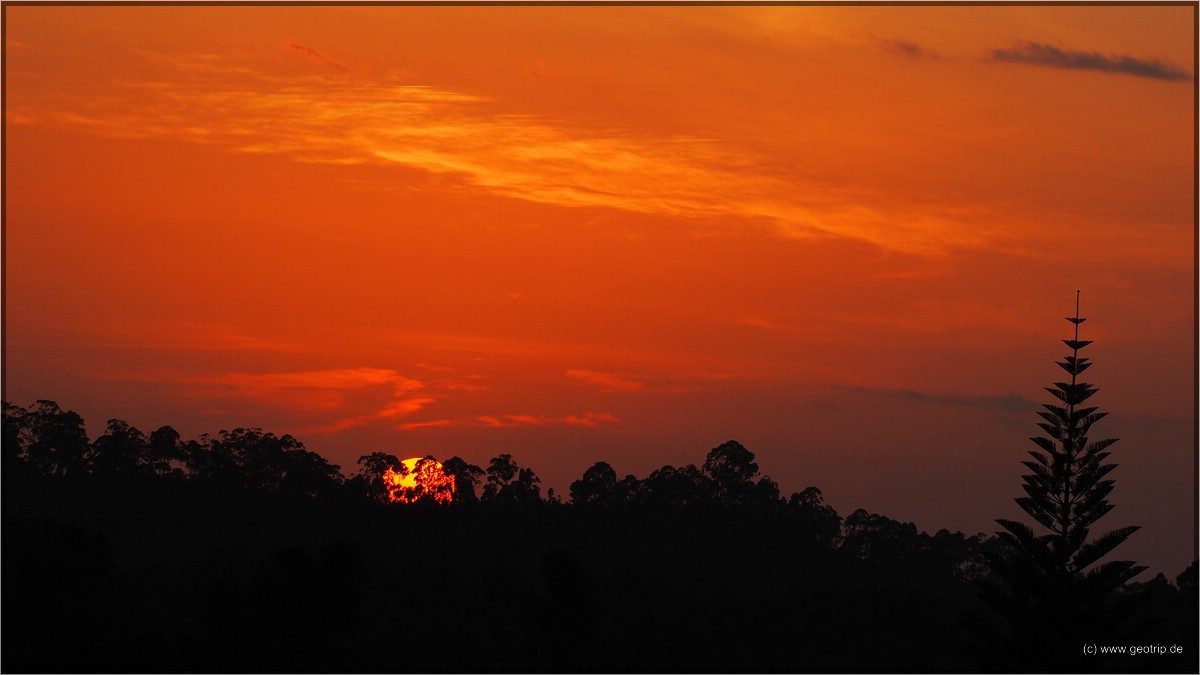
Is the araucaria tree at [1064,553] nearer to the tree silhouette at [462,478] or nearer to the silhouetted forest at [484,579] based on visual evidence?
the silhouetted forest at [484,579]

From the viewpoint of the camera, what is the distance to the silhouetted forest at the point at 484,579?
61750 millimetres

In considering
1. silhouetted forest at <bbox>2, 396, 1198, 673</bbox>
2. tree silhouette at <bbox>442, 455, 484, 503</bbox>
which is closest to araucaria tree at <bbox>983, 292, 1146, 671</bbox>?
silhouetted forest at <bbox>2, 396, 1198, 673</bbox>

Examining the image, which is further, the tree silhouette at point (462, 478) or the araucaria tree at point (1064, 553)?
the tree silhouette at point (462, 478)

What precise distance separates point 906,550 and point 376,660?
295 feet

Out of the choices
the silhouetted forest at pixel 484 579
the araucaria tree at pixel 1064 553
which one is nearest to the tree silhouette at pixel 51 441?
the silhouetted forest at pixel 484 579

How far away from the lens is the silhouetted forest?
61.8m

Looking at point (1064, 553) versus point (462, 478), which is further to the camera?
point (462, 478)

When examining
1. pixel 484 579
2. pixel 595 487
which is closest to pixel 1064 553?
pixel 484 579

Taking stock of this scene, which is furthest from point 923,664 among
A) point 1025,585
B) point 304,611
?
point 304,611

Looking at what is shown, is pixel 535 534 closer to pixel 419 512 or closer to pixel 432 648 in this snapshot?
pixel 419 512

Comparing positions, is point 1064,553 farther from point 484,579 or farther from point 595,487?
point 595,487

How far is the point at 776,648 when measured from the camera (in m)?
95.1

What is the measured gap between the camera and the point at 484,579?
354 ft

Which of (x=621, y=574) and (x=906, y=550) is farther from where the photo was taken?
(x=906, y=550)
